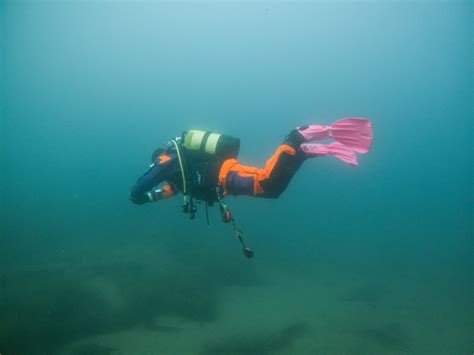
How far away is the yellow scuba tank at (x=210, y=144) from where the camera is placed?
4535mm

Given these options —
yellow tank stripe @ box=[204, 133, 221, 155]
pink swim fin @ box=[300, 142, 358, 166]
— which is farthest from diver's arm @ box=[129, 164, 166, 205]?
pink swim fin @ box=[300, 142, 358, 166]

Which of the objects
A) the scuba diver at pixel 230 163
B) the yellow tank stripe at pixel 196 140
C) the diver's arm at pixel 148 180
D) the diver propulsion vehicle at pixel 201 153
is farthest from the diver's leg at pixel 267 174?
the diver's arm at pixel 148 180

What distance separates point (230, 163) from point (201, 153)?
0.46 meters

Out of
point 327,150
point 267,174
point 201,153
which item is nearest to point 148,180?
point 201,153

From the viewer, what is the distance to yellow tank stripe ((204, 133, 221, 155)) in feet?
14.9

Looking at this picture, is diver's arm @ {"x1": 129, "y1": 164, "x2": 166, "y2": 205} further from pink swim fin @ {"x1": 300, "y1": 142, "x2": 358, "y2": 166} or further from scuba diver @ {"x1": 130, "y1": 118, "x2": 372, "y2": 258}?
pink swim fin @ {"x1": 300, "y1": 142, "x2": 358, "y2": 166}

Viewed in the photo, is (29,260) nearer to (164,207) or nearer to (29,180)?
(164,207)

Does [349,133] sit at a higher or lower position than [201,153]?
higher

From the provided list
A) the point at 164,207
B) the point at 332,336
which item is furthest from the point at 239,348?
the point at 164,207

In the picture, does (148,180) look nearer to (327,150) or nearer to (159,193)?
(159,193)

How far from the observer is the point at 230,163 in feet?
15.5

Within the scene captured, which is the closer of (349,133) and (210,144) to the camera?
(210,144)

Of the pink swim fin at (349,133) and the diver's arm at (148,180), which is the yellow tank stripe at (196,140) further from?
the pink swim fin at (349,133)

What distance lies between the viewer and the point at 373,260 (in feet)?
53.7
